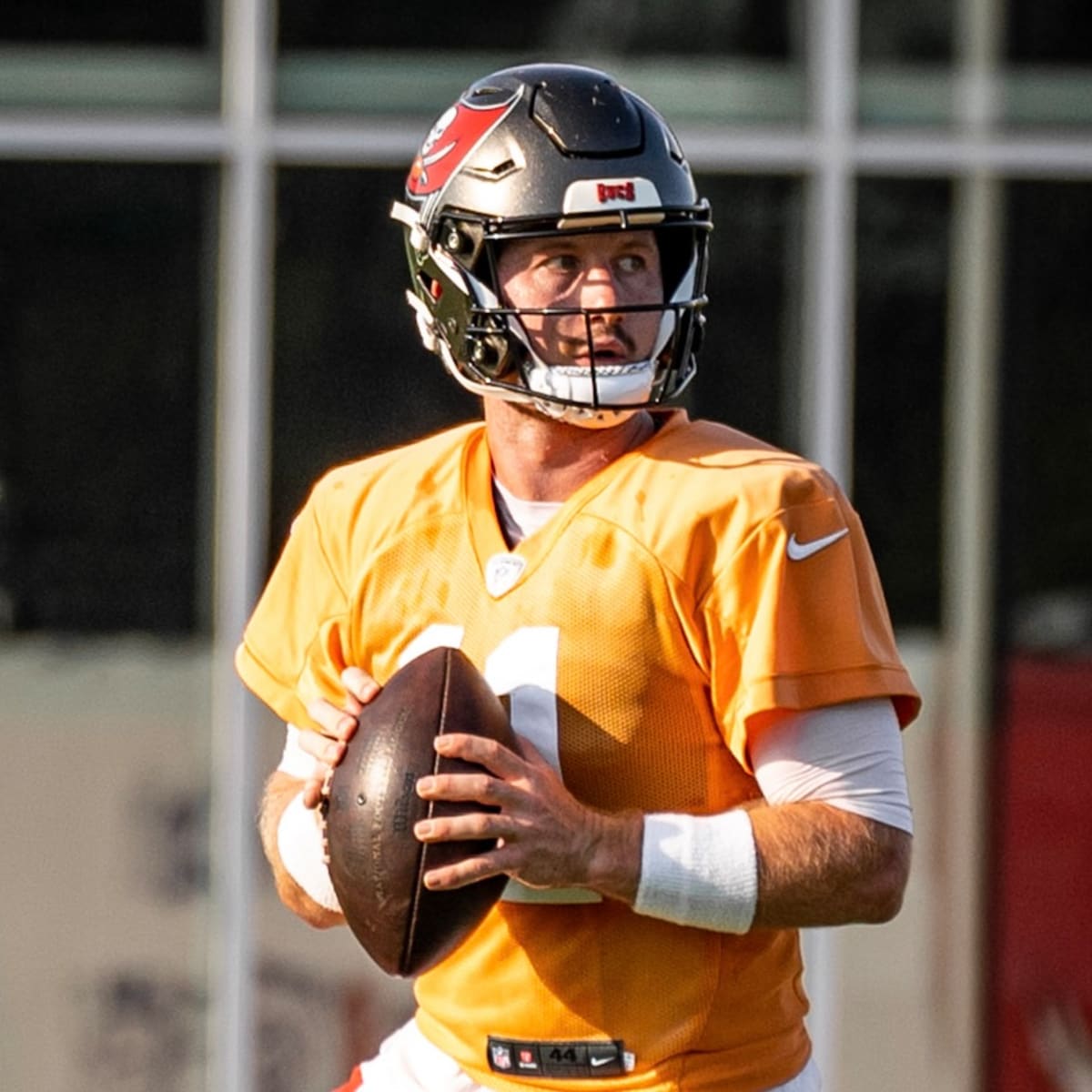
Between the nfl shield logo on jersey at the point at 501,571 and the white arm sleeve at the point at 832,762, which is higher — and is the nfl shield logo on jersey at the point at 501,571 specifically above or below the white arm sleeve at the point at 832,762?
above

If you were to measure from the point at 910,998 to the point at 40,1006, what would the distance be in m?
2.19

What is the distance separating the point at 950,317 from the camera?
6.02 meters

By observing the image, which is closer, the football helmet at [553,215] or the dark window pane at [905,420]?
the football helmet at [553,215]

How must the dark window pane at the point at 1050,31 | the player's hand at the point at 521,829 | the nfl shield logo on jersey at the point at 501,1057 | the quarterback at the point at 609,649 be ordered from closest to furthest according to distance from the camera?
the player's hand at the point at 521,829
the quarterback at the point at 609,649
the nfl shield logo on jersey at the point at 501,1057
the dark window pane at the point at 1050,31

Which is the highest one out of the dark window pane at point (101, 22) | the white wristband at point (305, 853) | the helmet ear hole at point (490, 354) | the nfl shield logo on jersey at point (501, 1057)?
the dark window pane at point (101, 22)

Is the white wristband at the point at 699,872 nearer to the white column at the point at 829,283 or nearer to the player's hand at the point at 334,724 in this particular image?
the player's hand at the point at 334,724

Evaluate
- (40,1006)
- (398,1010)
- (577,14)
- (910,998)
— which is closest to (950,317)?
(577,14)

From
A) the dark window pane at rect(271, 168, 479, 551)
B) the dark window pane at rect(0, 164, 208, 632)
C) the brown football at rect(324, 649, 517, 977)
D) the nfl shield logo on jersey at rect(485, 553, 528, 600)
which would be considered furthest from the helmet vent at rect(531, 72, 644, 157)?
the dark window pane at rect(0, 164, 208, 632)

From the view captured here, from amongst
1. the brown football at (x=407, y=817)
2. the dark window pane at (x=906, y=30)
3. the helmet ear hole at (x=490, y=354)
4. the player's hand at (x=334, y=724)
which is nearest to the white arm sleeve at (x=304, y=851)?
the player's hand at (x=334, y=724)

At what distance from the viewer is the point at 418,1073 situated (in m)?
2.99

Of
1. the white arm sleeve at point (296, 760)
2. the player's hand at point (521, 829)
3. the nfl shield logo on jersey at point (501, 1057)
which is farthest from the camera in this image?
the white arm sleeve at point (296, 760)

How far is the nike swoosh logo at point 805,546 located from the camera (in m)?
2.79

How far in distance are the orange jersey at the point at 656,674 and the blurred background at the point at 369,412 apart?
3081mm

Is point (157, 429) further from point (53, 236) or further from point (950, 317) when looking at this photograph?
point (950, 317)
